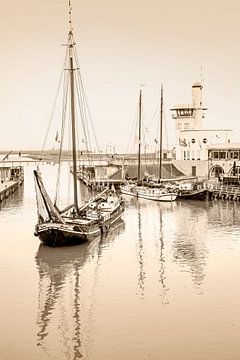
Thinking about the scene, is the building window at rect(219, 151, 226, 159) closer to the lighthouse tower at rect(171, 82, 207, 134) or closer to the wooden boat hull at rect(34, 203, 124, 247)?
the lighthouse tower at rect(171, 82, 207, 134)

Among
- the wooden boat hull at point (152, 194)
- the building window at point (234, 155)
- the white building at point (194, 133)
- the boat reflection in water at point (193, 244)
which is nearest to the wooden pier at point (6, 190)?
the wooden boat hull at point (152, 194)

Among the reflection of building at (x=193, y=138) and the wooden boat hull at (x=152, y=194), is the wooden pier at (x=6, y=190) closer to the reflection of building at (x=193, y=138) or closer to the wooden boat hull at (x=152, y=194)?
the wooden boat hull at (x=152, y=194)

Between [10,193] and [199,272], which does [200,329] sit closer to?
[199,272]

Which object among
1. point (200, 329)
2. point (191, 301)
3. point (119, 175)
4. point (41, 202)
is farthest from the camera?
point (119, 175)

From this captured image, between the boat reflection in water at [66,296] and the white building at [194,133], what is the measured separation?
223ft

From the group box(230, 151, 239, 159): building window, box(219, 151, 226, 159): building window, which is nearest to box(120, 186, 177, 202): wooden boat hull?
box(219, 151, 226, 159): building window

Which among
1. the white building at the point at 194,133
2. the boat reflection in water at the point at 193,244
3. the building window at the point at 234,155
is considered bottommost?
the boat reflection in water at the point at 193,244

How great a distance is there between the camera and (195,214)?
67812 mm

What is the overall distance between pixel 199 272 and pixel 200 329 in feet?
36.2

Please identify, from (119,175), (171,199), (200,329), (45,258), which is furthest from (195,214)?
(119,175)

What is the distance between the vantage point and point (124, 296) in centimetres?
3212

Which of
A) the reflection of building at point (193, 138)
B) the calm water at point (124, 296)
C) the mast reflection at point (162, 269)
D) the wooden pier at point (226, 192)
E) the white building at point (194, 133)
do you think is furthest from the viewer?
the white building at point (194, 133)

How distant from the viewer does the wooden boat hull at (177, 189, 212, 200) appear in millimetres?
84375

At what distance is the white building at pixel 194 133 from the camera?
375 ft
